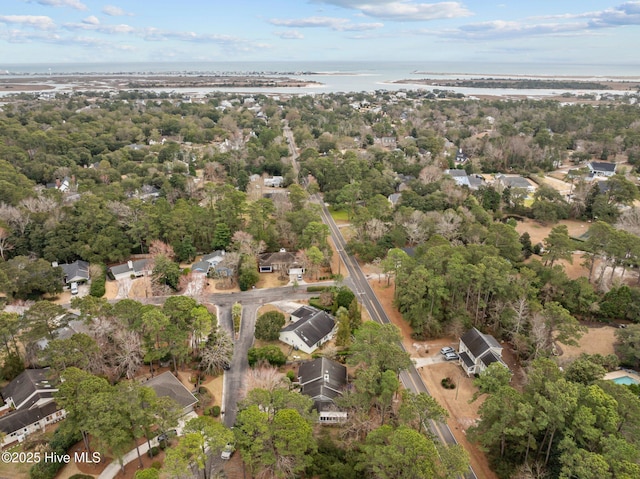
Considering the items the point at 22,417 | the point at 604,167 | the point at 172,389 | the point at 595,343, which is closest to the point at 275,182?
the point at 172,389

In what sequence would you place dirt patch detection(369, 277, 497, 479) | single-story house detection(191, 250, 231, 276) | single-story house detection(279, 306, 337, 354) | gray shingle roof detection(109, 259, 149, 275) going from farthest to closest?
gray shingle roof detection(109, 259, 149, 275), single-story house detection(191, 250, 231, 276), single-story house detection(279, 306, 337, 354), dirt patch detection(369, 277, 497, 479)

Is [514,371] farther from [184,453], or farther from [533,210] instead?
[533,210]

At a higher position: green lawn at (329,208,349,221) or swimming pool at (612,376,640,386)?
green lawn at (329,208,349,221)

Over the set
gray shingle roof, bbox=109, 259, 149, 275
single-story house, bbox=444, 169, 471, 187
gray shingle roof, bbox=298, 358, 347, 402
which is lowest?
gray shingle roof, bbox=298, 358, 347, 402

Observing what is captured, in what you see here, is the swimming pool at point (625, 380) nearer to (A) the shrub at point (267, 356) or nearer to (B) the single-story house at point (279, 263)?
(A) the shrub at point (267, 356)

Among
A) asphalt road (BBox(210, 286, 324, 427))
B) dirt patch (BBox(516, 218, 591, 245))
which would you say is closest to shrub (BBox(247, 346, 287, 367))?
asphalt road (BBox(210, 286, 324, 427))

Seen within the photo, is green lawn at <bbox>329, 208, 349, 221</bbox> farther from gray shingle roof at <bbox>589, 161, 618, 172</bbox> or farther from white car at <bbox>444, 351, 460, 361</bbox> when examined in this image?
gray shingle roof at <bbox>589, 161, 618, 172</bbox>
